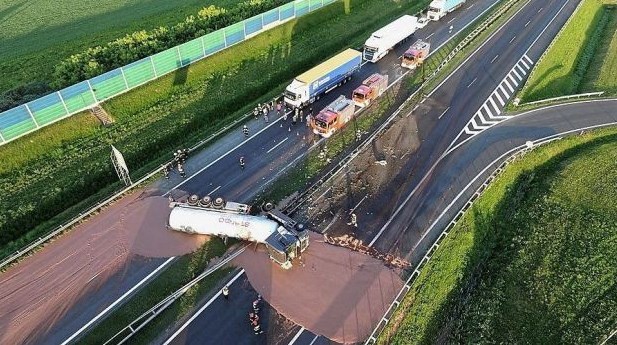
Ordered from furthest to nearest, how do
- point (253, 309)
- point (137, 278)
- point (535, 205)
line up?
point (535, 205) < point (137, 278) < point (253, 309)

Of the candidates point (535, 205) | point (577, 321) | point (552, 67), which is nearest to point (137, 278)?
point (577, 321)

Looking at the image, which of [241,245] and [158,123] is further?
[158,123]

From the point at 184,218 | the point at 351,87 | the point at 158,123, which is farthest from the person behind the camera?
the point at 351,87

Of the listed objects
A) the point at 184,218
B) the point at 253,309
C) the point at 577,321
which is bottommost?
the point at 577,321

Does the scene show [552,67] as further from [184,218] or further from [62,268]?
[62,268]

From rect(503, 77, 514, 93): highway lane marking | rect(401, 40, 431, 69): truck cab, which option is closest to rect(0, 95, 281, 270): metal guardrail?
rect(401, 40, 431, 69): truck cab

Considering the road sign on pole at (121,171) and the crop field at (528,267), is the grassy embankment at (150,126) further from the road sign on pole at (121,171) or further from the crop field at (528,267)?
the crop field at (528,267)

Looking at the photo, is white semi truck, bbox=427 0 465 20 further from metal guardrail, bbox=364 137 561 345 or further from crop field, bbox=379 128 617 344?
crop field, bbox=379 128 617 344

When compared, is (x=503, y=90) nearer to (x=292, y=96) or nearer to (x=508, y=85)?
(x=508, y=85)
